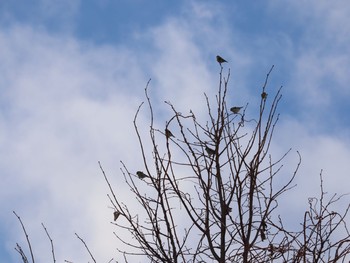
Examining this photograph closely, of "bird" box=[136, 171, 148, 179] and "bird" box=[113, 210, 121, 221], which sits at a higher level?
"bird" box=[136, 171, 148, 179]

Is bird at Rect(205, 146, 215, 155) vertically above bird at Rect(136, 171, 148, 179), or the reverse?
bird at Rect(205, 146, 215, 155)

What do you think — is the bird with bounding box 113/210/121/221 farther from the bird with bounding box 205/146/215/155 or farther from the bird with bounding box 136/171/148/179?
the bird with bounding box 205/146/215/155

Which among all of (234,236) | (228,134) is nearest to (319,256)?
(234,236)

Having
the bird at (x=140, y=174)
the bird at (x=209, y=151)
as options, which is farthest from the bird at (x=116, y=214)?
the bird at (x=209, y=151)

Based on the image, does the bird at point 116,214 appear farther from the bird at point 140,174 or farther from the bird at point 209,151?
the bird at point 209,151

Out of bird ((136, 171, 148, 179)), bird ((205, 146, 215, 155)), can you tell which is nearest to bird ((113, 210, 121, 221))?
bird ((136, 171, 148, 179))

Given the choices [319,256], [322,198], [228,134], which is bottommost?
[319,256]

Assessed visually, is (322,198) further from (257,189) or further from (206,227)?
(206,227)

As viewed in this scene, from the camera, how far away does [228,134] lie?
4668 millimetres

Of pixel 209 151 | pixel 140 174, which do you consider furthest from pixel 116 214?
pixel 209 151

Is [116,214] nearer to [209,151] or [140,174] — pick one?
[140,174]

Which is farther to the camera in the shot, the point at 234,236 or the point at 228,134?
the point at 228,134

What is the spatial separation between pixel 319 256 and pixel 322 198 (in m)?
0.67

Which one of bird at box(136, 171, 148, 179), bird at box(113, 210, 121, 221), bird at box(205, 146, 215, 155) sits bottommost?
bird at box(113, 210, 121, 221)
